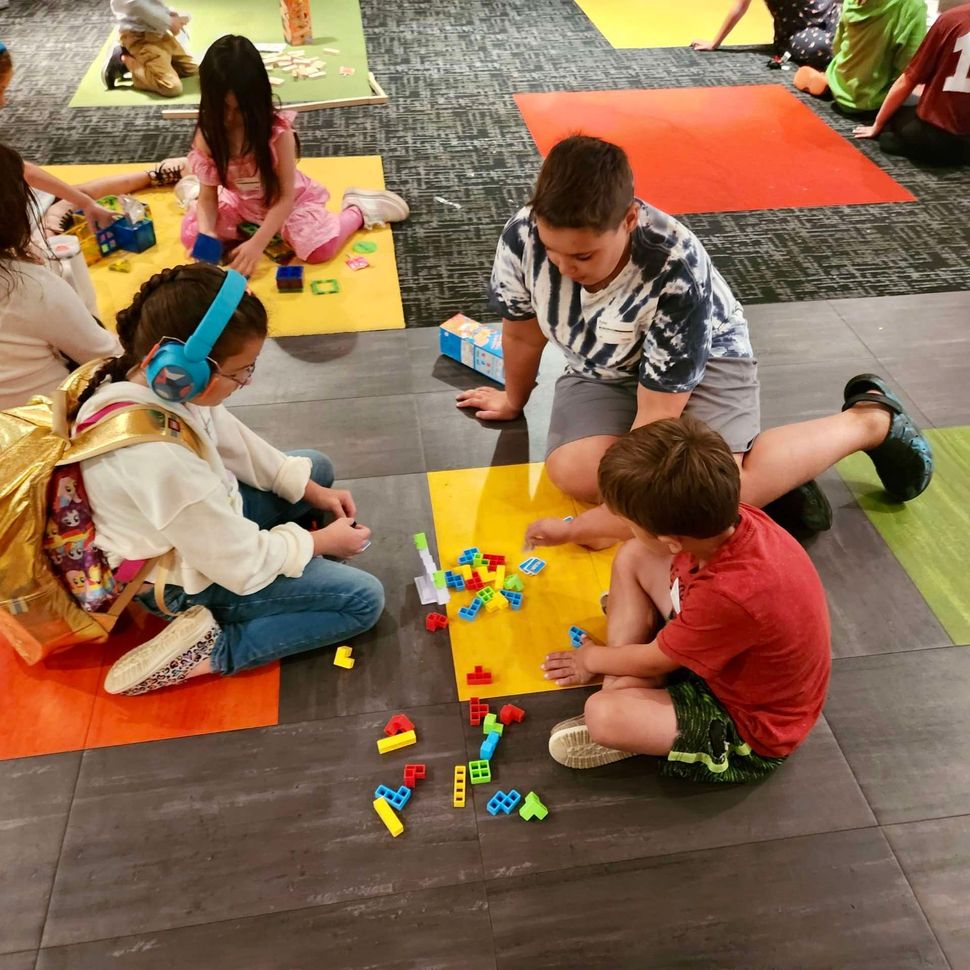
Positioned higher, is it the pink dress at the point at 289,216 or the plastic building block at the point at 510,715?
the pink dress at the point at 289,216

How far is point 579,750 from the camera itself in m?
1.85

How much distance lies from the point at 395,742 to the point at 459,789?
19 centimetres

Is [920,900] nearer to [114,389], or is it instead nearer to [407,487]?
[407,487]

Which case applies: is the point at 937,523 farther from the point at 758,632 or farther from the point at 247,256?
the point at 247,256

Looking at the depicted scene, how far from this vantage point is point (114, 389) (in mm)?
1633

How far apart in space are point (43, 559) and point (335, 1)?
18.9 feet

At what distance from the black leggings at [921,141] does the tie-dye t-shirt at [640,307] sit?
2.75 meters

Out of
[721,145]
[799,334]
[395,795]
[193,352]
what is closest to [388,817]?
[395,795]

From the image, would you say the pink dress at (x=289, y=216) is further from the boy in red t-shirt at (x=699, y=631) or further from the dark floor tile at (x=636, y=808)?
the dark floor tile at (x=636, y=808)

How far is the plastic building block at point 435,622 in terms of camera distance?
2152 mm

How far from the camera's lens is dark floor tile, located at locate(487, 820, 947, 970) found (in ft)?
5.38

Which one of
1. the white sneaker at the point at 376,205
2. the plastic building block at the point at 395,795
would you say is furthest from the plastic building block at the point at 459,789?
the white sneaker at the point at 376,205

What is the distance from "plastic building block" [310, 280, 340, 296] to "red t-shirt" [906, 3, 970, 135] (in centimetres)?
317

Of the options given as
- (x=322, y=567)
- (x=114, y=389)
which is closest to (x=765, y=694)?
(x=322, y=567)
